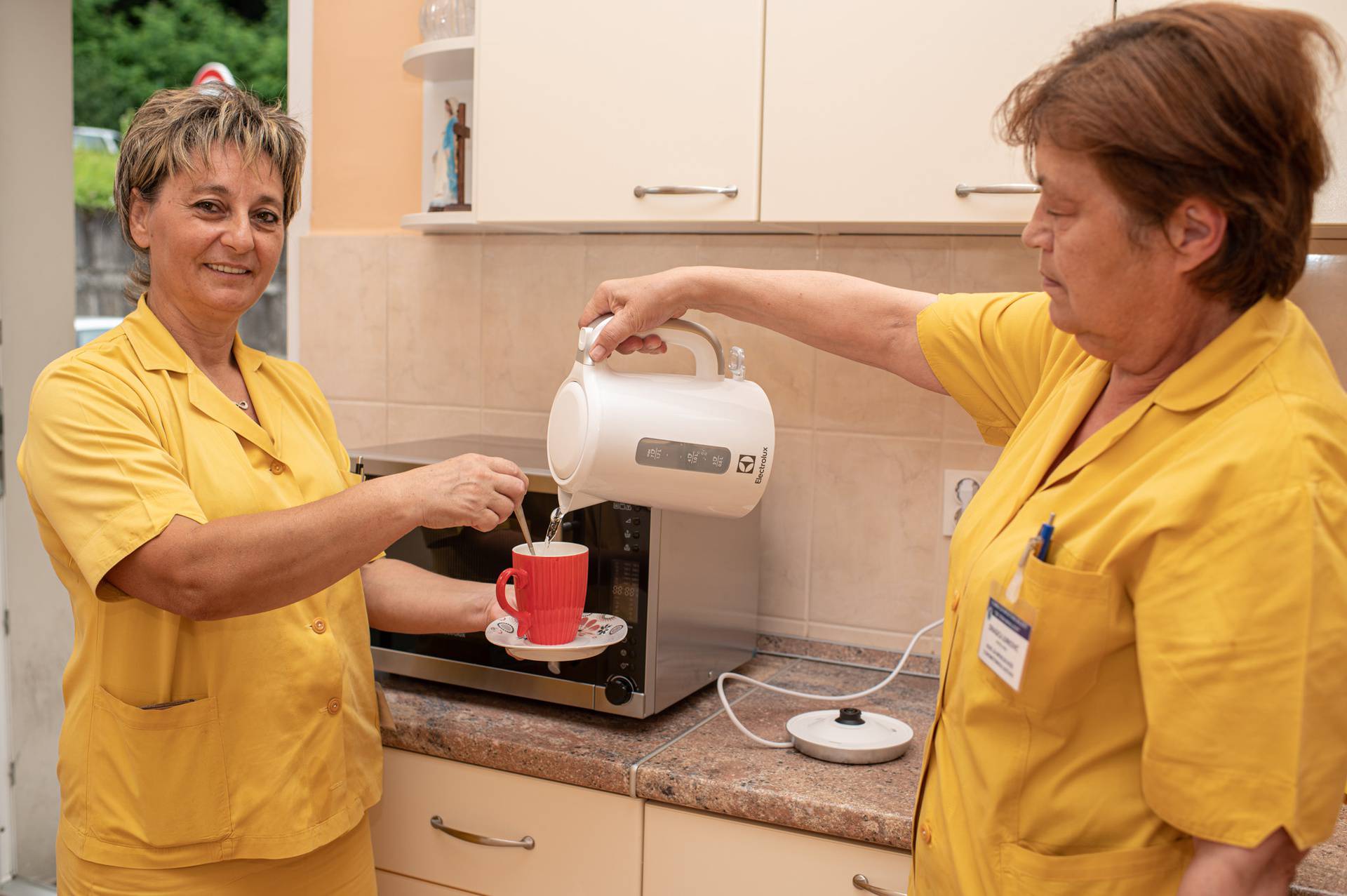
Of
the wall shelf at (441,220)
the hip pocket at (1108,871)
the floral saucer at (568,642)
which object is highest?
the wall shelf at (441,220)

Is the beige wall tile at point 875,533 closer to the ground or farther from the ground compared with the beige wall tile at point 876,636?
farther from the ground

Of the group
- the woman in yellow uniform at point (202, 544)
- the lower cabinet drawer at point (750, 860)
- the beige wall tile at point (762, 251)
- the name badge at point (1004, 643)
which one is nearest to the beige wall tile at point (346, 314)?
the beige wall tile at point (762, 251)

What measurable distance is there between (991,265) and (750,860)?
0.97 meters

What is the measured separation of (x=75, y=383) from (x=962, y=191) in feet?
3.48

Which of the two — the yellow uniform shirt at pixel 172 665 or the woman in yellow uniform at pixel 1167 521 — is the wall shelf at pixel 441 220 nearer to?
the yellow uniform shirt at pixel 172 665

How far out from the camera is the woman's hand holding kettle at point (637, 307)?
1.18m

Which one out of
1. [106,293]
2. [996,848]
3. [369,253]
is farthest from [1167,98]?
[106,293]

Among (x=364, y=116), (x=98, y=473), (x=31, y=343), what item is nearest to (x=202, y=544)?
(x=98, y=473)

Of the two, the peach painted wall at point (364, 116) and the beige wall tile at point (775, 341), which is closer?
the beige wall tile at point (775, 341)

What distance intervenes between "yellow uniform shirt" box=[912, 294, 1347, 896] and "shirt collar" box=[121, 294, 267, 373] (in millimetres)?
880

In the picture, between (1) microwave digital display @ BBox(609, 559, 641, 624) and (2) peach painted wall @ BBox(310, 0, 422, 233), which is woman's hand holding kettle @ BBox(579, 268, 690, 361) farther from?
(2) peach painted wall @ BBox(310, 0, 422, 233)

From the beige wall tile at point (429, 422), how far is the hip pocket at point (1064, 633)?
1439 mm

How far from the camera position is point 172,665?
123 centimetres

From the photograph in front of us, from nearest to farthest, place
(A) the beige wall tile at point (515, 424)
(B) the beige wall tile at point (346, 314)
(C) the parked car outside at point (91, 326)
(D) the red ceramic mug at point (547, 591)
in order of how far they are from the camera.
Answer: (D) the red ceramic mug at point (547, 591)
(A) the beige wall tile at point (515, 424)
(B) the beige wall tile at point (346, 314)
(C) the parked car outside at point (91, 326)
